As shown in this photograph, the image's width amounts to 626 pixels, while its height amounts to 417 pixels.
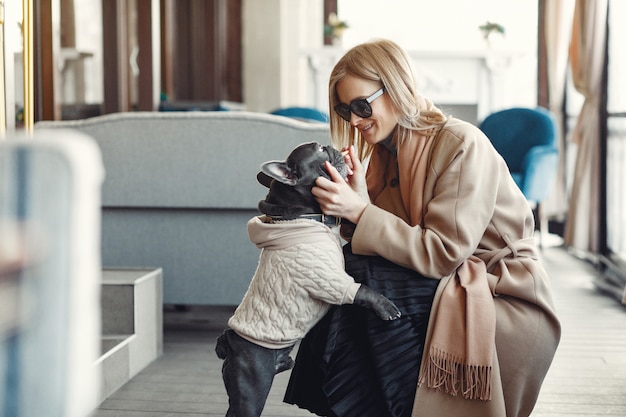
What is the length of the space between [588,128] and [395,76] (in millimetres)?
3599

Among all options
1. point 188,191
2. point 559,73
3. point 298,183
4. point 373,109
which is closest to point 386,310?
point 298,183

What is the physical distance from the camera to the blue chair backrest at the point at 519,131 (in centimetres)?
485

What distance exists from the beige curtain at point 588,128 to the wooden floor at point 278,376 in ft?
4.04

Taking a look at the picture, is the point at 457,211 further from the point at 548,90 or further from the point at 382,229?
the point at 548,90

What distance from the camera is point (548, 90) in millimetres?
6793

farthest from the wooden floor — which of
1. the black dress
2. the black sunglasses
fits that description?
the black sunglasses

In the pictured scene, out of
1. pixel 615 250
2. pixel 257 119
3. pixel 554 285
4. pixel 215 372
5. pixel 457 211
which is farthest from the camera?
pixel 615 250

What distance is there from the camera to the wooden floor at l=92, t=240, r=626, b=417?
2367 mm

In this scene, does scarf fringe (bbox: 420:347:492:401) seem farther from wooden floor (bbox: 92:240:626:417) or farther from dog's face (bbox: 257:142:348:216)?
wooden floor (bbox: 92:240:626:417)

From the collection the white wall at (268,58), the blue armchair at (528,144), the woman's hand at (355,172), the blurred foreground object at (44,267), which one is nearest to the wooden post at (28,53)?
the woman's hand at (355,172)

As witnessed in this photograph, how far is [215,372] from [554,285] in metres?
2.47

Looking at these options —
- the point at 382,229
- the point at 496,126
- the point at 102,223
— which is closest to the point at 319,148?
the point at 382,229

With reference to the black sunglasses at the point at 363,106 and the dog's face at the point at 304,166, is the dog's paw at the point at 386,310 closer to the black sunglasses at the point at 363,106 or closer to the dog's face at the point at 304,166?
the dog's face at the point at 304,166

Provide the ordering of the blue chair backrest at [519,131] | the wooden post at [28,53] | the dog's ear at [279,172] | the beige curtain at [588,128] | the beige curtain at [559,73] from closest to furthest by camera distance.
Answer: the dog's ear at [279,172]
the wooden post at [28,53]
the blue chair backrest at [519,131]
the beige curtain at [588,128]
the beige curtain at [559,73]
